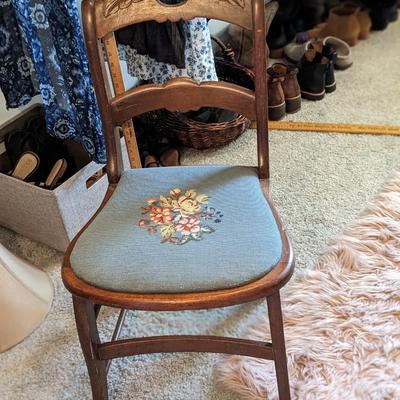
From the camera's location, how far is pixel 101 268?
934mm

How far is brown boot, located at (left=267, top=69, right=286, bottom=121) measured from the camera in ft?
6.51

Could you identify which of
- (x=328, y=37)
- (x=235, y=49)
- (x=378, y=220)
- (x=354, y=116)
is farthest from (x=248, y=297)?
(x=328, y=37)

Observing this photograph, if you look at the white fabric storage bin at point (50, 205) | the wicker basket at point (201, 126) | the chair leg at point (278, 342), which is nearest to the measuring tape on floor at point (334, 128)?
the wicker basket at point (201, 126)

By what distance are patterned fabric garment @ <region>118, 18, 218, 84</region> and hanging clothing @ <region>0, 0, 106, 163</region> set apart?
0.26 metres

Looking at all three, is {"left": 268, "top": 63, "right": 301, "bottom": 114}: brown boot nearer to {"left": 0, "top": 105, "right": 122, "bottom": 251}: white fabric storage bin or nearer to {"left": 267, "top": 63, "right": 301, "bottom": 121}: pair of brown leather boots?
{"left": 267, "top": 63, "right": 301, "bottom": 121}: pair of brown leather boots

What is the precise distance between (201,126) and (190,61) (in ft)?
1.12

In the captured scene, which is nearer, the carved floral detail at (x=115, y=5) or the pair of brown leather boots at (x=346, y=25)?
the carved floral detail at (x=115, y=5)

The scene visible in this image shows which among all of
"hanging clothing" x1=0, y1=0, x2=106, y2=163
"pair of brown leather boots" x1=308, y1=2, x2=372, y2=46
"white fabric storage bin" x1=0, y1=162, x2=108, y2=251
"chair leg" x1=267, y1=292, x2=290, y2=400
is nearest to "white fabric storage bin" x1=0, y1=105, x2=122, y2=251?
"white fabric storage bin" x1=0, y1=162, x2=108, y2=251

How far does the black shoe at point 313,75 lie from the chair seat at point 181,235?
110cm

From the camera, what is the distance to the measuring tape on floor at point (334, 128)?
6.37ft

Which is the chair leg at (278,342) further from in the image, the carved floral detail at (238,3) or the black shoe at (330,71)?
the black shoe at (330,71)

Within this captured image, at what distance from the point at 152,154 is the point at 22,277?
645mm

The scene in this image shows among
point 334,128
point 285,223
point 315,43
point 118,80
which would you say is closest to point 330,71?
point 315,43

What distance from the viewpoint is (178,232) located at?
100 centimetres
